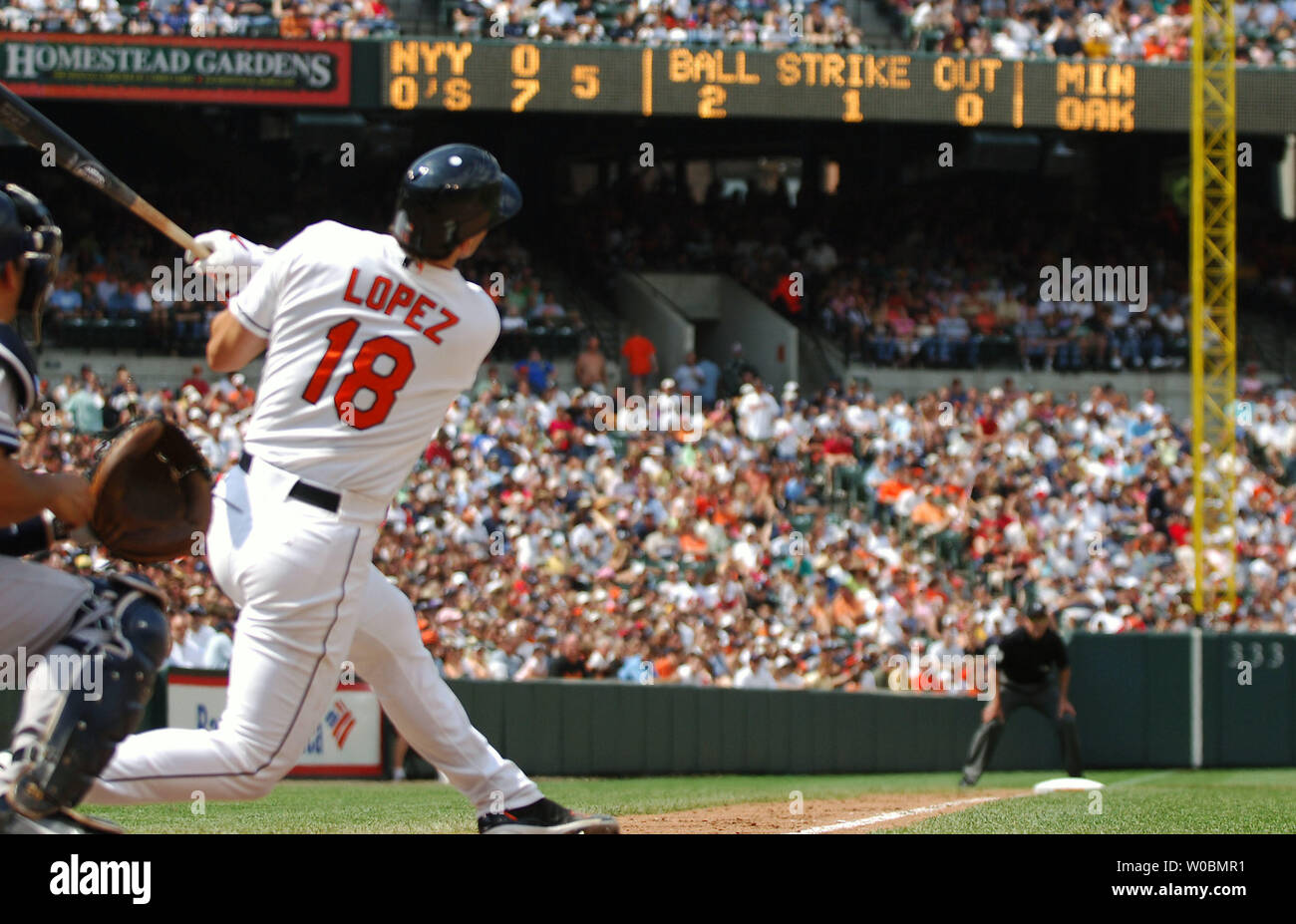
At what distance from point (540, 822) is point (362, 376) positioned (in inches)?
60.6

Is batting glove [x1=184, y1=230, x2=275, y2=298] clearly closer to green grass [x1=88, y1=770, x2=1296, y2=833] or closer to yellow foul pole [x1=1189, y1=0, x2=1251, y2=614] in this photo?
green grass [x1=88, y1=770, x2=1296, y2=833]

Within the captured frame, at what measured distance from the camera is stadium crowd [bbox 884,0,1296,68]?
77.4 feet

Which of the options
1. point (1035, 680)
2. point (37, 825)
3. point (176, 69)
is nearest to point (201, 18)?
point (176, 69)

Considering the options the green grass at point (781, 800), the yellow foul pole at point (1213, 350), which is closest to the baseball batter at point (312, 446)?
the green grass at point (781, 800)

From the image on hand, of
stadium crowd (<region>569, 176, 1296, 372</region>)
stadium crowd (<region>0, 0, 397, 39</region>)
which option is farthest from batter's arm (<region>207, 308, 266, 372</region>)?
stadium crowd (<region>569, 176, 1296, 372</region>)

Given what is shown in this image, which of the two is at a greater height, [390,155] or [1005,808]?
[390,155]

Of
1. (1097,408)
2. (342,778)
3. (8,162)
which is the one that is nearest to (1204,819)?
(342,778)

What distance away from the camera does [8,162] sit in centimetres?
2388

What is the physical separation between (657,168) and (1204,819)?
2017 centimetres

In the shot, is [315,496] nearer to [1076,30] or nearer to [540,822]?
[540,822]

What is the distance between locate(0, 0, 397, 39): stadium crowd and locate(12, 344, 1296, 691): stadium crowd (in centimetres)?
481

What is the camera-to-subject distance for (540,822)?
17.9 ft

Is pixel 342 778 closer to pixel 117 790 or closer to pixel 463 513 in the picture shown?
pixel 463 513

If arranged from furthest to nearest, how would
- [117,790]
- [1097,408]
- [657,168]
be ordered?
[657,168] < [1097,408] < [117,790]
